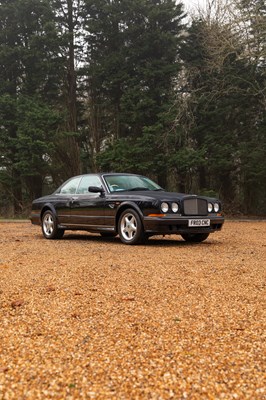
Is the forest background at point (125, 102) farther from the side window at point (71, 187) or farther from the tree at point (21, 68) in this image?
the side window at point (71, 187)

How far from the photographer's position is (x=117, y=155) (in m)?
21.0

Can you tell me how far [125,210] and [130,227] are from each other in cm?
35

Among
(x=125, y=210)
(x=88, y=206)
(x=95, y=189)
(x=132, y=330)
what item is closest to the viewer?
(x=132, y=330)

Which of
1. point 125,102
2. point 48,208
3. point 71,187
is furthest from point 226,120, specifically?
point 48,208

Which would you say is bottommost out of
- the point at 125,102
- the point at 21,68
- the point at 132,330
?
the point at 132,330

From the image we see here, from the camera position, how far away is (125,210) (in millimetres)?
8867

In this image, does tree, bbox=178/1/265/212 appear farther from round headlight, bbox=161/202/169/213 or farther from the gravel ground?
the gravel ground

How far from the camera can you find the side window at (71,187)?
1046cm

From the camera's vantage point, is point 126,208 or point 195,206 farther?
point 126,208

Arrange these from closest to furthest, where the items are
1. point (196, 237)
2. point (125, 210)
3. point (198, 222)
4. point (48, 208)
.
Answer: point (198, 222) < point (125, 210) < point (196, 237) < point (48, 208)

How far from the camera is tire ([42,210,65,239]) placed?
10427 mm

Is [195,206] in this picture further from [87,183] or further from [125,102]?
[125,102]

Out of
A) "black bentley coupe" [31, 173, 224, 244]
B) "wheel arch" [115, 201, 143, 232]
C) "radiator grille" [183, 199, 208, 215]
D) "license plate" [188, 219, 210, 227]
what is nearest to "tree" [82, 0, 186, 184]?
"black bentley coupe" [31, 173, 224, 244]

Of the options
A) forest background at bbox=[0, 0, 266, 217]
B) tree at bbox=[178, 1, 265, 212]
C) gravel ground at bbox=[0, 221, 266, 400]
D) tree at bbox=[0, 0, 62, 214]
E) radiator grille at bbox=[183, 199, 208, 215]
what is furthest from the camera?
tree at bbox=[0, 0, 62, 214]
